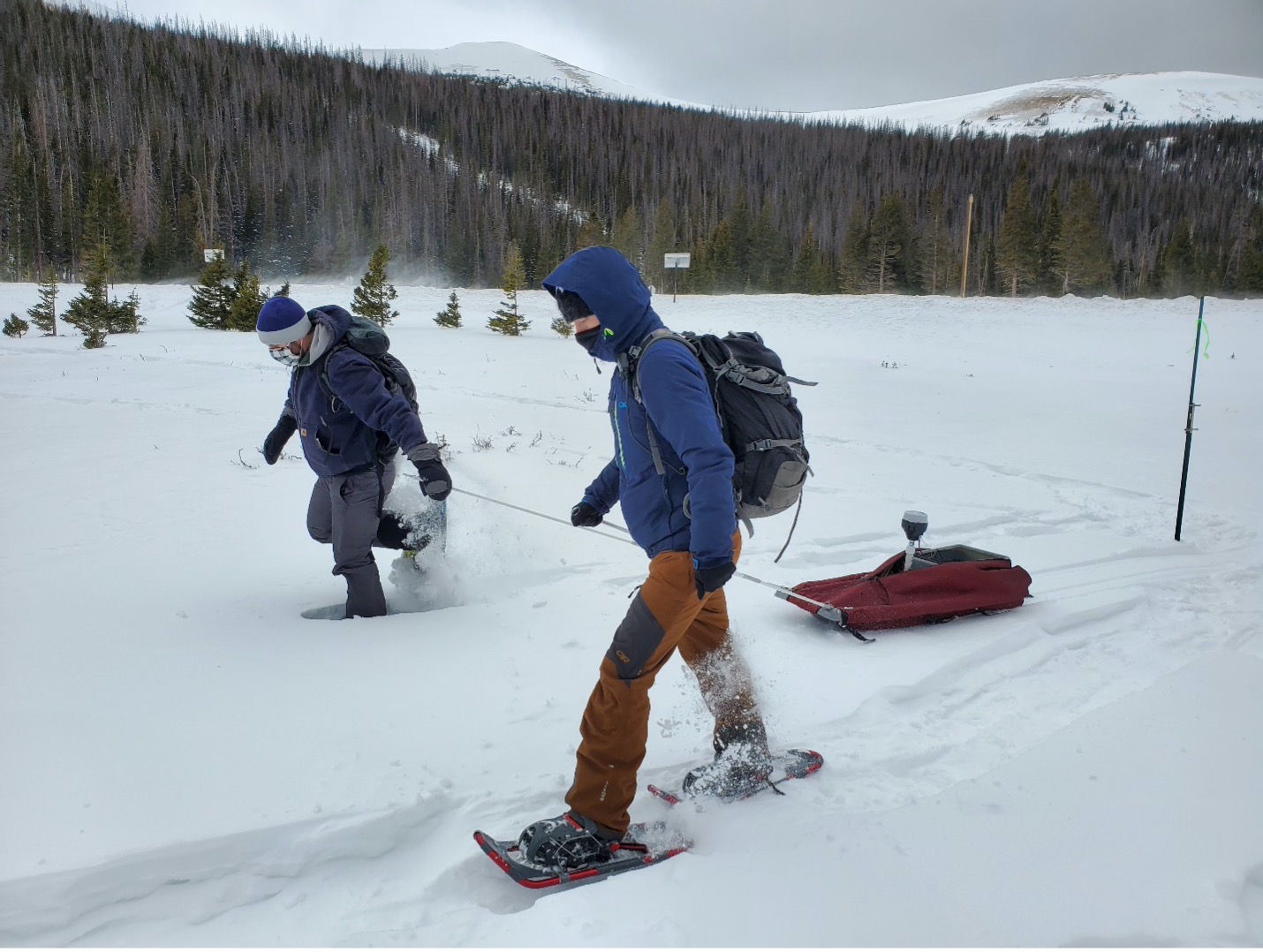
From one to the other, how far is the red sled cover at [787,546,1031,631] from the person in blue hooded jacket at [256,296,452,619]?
2351mm

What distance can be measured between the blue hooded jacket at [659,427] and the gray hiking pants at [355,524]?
6.54 ft

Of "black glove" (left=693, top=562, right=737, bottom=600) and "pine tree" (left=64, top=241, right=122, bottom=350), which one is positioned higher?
"pine tree" (left=64, top=241, right=122, bottom=350)

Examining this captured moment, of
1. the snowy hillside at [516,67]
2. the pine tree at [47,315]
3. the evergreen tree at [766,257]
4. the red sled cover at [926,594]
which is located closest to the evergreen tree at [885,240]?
the evergreen tree at [766,257]

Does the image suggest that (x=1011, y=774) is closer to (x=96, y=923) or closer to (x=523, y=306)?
(x=96, y=923)

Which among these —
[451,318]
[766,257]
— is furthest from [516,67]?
[451,318]

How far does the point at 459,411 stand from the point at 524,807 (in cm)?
957

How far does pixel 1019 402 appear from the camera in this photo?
552 inches

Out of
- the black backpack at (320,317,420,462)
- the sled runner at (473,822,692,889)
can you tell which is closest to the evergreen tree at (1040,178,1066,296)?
the black backpack at (320,317,420,462)

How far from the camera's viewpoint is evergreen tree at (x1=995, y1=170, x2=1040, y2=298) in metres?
42.1

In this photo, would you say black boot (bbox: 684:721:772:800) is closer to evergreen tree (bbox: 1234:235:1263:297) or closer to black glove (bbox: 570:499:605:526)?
black glove (bbox: 570:499:605:526)

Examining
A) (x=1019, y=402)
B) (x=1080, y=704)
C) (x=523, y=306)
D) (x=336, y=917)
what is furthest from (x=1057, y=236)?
(x=336, y=917)

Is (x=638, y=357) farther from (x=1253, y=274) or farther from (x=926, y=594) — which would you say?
(x=1253, y=274)

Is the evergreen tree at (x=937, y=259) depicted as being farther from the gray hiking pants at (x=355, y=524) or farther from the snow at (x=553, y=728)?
the gray hiking pants at (x=355, y=524)

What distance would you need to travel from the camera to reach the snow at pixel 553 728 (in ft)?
7.14
